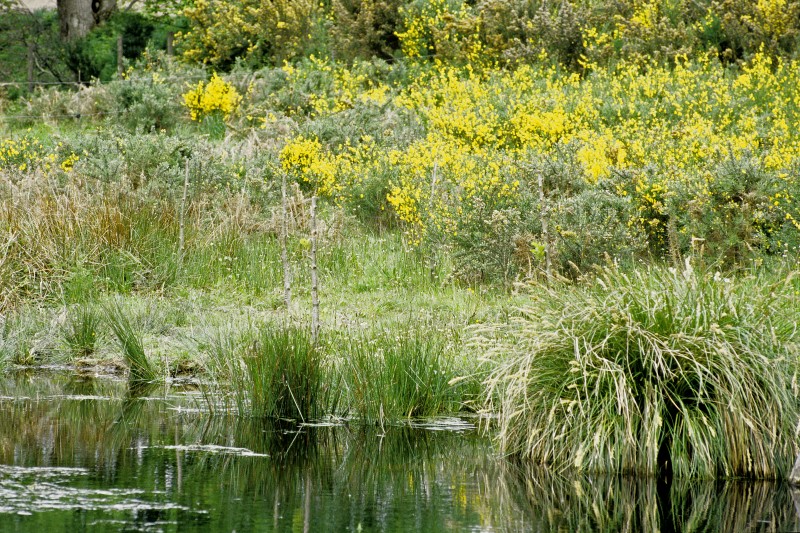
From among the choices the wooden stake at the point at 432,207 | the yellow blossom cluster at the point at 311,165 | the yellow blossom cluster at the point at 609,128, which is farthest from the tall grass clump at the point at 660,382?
the yellow blossom cluster at the point at 311,165

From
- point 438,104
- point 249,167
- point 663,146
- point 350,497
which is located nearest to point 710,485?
point 350,497

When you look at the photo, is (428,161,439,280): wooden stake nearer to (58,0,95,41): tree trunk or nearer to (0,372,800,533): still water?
(0,372,800,533): still water

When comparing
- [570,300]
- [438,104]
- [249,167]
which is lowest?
[570,300]

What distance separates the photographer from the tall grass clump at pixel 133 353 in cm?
898

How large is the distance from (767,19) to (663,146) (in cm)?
604

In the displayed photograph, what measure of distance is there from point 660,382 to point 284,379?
2413 millimetres

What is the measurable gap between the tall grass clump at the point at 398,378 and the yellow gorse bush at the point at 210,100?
11500 mm

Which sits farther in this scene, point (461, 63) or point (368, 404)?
point (461, 63)

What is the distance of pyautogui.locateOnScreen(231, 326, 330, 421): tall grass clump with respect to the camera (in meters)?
7.41

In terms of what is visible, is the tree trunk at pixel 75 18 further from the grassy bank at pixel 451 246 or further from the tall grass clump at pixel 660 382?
the tall grass clump at pixel 660 382

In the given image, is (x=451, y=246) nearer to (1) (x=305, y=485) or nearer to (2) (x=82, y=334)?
(2) (x=82, y=334)

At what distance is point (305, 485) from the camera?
6.02m

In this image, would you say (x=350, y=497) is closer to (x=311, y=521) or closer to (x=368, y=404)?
(x=311, y=521)

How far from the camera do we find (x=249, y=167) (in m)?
14.9
